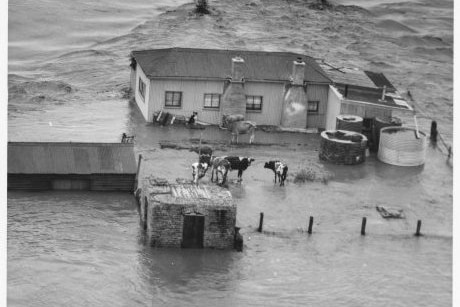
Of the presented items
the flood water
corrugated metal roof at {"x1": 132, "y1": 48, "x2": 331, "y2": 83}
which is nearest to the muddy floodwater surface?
the flood water

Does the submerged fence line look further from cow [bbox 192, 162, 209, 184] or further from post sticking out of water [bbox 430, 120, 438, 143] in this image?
post sticking out of water [bbox 430, 120, 438, 143]

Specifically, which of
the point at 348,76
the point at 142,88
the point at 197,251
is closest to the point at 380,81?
the point at 348,76

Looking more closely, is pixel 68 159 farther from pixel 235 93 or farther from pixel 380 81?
pixel 380 81

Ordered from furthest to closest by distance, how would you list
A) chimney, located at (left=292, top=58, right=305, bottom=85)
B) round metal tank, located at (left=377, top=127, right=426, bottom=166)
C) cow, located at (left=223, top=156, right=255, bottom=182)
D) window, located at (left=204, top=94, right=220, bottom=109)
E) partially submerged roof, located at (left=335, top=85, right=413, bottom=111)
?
window, located at (left=204, top=94, right=220, bottom=109) → chimney, located at (left=292, top=58, right=305, bottom=85) → partially submerged roof, located at (left=335, top=85, right=413, bottom=111) → round metal tank, located at (left=377, top=127, right=426, bottom=166) → cow, located at (left=223, top=156, right=255, bottom=182)

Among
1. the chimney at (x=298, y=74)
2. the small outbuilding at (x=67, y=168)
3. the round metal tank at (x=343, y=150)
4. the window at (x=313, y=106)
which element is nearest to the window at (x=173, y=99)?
the chimney at (x=298, y=74)

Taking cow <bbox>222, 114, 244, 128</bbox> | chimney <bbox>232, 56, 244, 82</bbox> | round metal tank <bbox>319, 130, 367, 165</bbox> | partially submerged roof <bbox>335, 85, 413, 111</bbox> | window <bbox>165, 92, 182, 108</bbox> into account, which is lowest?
round metal tank <bbox>319, 130, 367, 165</bbox>

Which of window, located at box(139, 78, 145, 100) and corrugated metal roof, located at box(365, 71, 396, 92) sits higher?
corrugated metal roof, located at box(365, 71, 396, 92)

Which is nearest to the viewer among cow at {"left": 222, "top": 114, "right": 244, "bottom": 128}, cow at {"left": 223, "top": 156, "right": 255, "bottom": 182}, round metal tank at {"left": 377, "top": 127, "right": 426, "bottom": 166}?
cow at {"left": 223, "top": 156, "right": 255, "bottom": 182}

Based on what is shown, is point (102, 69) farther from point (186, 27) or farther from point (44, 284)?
point (44, 284)
